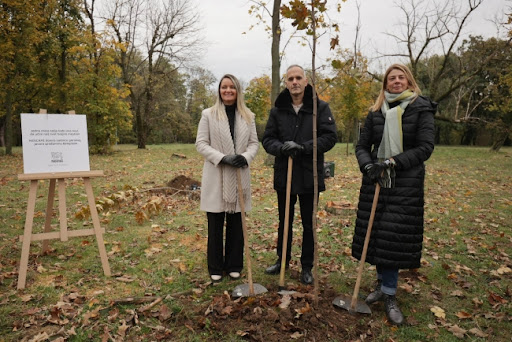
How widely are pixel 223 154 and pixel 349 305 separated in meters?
2.04

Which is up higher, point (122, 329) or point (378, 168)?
point (378, 168)

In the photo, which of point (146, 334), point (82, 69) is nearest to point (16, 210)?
point (146, 334)

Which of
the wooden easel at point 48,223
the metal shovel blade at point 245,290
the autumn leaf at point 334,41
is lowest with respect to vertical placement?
the metal shovel blade at point 245,290

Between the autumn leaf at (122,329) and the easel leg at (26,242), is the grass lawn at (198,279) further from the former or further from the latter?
the easel leg at (26,242)

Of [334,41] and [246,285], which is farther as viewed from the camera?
[246,285]

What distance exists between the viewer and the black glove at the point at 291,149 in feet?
11.5

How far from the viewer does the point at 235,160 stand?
11.8 feet

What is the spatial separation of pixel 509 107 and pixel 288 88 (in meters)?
23.1

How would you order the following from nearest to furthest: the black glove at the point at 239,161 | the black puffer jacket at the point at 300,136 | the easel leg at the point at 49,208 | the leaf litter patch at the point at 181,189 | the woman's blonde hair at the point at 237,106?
the black glove at the point at 239,161, the black puffer jacket at the point at 300,136, the woman's blonde hair at the point at 237,106, the easel leg at the point at 49,208, the leaf litter patch at the point at 181,189

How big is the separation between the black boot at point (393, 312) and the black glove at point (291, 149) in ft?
5.62

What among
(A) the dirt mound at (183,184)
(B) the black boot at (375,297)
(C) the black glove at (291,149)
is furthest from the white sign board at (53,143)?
(A) the dirt mound at (183,184)

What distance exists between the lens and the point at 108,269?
4156mm

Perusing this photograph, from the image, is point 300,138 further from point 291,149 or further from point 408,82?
point 408,82

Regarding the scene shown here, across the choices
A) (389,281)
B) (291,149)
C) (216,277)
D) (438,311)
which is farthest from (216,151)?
(438,311)
